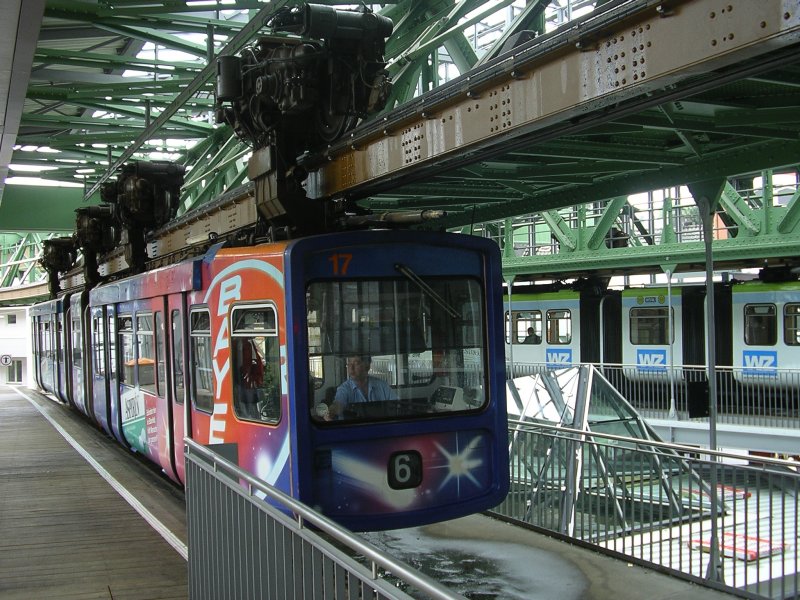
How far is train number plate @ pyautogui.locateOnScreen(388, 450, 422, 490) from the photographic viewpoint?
6.44 metres

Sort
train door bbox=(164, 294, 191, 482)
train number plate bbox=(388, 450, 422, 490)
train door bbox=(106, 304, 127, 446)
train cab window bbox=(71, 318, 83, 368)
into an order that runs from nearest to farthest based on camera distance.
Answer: train number plate bbox=(388, 450, 422, 490) < train door bbox=(164, 294, 191, 482) < train door bbox=(106, 304, 127, 446) < train cab window bbox=(71, 318, 83, 368)

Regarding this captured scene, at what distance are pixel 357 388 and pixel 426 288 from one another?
965 mm

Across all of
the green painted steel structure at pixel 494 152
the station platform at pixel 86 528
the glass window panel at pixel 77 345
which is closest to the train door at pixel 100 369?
the station platform at pixel 86 528

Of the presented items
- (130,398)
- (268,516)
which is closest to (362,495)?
(268,516)

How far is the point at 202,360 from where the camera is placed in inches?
310

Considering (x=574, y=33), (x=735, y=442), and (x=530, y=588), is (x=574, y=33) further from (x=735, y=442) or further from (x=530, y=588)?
(x=735, y=442)

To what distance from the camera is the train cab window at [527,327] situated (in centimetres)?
2497

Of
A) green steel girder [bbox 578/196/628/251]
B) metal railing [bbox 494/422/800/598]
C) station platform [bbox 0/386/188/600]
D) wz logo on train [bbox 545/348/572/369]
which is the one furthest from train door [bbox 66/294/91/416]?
green steel girder [bbox 578/196/628/251]

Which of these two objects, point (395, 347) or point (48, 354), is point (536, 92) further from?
point (48, 354)

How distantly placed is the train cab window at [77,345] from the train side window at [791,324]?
1451 centimetres

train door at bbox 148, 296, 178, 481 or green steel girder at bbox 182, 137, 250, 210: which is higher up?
green steel girder at bbox 182, 137, 250, 210

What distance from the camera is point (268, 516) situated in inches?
159

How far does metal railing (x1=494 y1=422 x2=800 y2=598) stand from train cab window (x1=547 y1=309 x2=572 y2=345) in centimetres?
1438

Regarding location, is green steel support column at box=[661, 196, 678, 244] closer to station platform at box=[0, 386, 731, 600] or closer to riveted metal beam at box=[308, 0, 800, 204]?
station platform at box=[0, 386, 731, 600]
